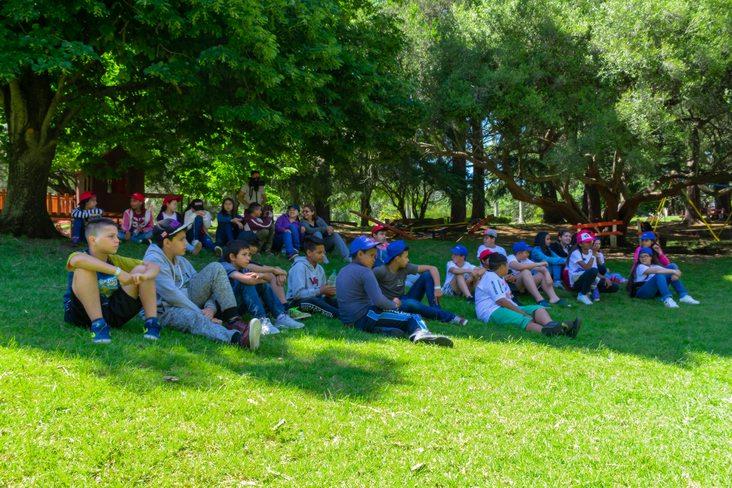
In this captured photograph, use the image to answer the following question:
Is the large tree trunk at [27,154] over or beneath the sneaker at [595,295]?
over

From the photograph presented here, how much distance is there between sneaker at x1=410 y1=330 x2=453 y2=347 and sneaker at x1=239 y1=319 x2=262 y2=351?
1.67m

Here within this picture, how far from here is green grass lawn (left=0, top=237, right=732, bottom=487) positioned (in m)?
3.64

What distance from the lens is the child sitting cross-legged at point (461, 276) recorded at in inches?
413

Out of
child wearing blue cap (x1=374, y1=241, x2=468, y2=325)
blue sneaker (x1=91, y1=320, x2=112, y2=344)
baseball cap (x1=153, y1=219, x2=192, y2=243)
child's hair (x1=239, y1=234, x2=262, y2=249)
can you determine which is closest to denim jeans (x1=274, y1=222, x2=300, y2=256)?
child's hair (x1=239, y1=234, x2=262, y2=249)

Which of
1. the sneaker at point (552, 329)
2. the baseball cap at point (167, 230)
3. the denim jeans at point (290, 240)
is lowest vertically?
the sneaker at point (552, 329)

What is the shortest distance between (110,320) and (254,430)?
2.55 metres

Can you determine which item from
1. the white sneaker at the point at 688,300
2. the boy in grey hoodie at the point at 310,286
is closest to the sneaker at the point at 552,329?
the boy in grey hoodie at the point at 310,286

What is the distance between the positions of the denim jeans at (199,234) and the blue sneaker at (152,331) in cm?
774

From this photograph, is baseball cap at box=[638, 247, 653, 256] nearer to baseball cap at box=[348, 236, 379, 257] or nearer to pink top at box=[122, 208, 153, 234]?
baseball cap at box=[348, 236, 379, 257]

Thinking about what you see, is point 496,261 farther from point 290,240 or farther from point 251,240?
point 290,240

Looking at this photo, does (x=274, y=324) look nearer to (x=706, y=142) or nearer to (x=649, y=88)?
(x=649, y=88)

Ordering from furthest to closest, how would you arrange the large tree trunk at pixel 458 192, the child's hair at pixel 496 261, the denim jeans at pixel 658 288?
1. the large tree trunk at pixel 458 192
2. the denim jeans at pixel 658 288
3. the child's hair at pixel 496 261

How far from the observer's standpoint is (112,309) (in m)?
5.86

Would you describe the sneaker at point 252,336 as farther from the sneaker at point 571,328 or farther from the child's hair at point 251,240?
the sneaker at point 571,328
